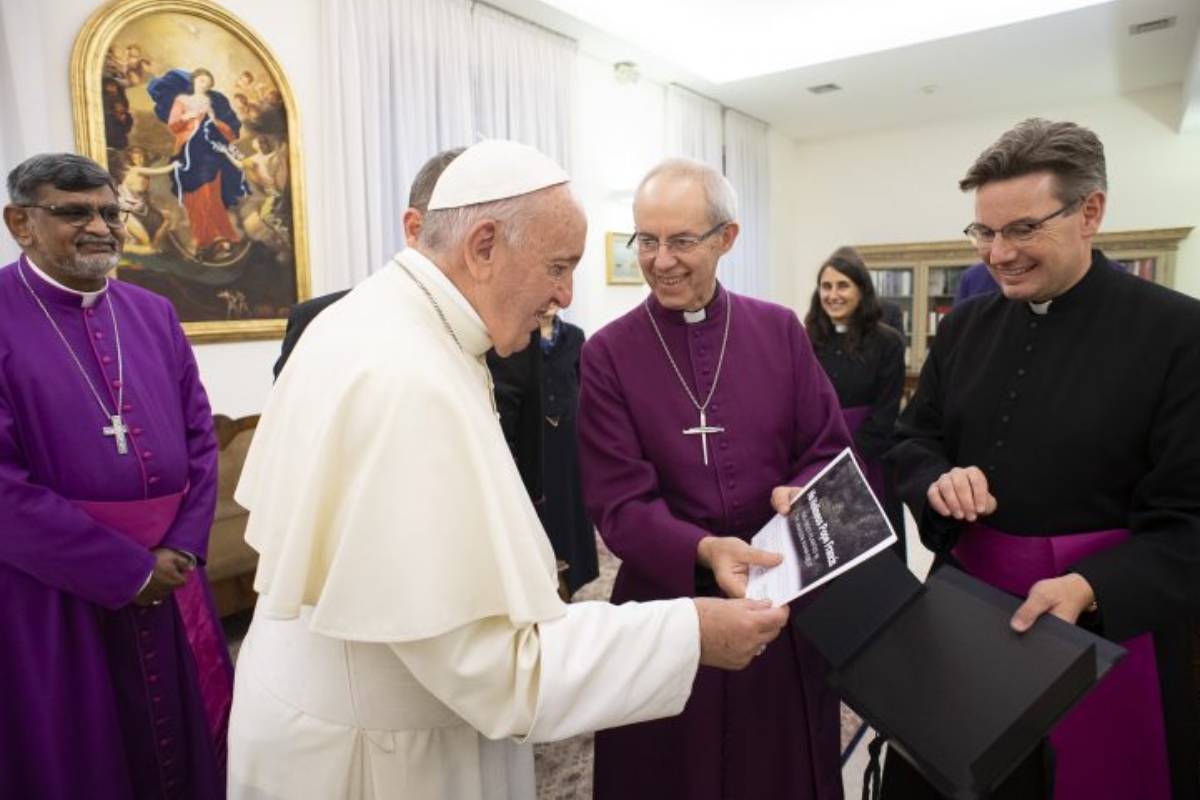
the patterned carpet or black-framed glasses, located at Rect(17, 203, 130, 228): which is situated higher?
black-framed glasses, located at Rect(17, 203, 130, 228)

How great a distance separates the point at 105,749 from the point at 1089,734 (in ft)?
A: 7.84

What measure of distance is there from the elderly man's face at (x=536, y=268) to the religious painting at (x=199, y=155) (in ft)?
11.1

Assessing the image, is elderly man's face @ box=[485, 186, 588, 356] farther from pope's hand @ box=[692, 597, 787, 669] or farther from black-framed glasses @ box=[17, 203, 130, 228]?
black-framed glasses @ box=[17, 203, 130, 228]

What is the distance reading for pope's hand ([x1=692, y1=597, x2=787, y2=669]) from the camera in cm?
122

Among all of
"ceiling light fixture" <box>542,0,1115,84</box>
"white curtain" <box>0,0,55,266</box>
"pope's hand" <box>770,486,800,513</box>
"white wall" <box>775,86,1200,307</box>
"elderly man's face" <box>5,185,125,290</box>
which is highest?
"ceiling light fixture" <box>542,0,1115,84</box>

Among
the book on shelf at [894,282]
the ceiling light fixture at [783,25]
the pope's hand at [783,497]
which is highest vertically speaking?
the ceiling light fixture at [783,25]

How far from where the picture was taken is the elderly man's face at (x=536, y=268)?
4.09 ft

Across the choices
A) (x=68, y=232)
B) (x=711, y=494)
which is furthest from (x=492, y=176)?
(x=68, y=232)

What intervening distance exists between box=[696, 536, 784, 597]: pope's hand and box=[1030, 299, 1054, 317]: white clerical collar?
2.81 ft

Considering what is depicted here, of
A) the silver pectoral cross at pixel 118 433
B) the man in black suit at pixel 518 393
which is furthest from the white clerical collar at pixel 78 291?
the man in black suit at pixel 518 393

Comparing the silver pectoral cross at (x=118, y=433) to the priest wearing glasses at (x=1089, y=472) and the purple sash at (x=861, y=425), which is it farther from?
the purple sash at (x=861, y=425)

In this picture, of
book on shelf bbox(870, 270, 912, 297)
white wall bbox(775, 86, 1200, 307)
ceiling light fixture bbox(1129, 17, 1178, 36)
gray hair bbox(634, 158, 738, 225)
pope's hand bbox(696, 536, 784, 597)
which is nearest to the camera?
pope's hand bbox(696, 536, 784, 597)

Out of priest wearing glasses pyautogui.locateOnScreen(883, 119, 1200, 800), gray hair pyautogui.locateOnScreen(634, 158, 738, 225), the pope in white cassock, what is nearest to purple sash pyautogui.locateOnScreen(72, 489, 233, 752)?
the pope in white cassock

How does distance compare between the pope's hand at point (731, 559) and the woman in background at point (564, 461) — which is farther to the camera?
the woman in background at point (564, 461)
